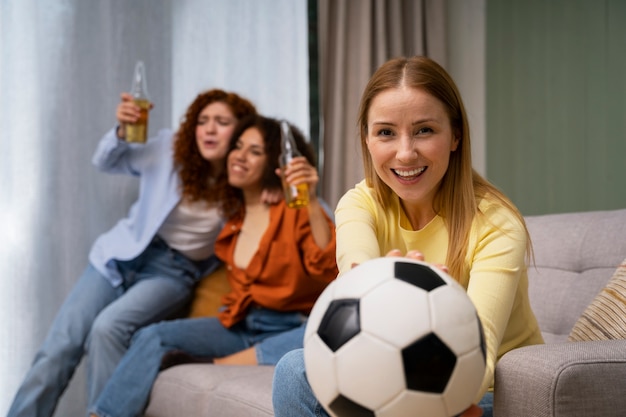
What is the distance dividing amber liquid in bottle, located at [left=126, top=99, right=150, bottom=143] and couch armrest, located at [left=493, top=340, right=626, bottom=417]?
1.93 m

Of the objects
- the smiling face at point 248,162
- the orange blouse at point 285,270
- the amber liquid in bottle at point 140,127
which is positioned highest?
the amber liquid in bottle at point 140,127

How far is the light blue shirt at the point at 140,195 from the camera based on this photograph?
2811mm

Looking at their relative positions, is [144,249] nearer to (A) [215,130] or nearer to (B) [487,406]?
(A) [215,130]

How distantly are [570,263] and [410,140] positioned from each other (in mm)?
926

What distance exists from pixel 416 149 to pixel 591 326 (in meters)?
0.62

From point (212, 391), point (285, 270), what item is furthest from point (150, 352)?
point (285, 270)

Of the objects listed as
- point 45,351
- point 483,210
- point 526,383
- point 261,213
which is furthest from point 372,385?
point 45,351

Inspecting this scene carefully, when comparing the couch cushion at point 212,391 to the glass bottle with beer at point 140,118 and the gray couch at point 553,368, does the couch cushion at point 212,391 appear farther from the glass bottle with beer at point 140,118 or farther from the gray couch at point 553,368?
the glass bottle with beer at point 140,118

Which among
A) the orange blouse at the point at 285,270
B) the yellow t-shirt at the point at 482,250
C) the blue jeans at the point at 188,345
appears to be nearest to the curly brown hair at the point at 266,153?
the orange blouse at the point at 285,270

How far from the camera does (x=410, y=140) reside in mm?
1416

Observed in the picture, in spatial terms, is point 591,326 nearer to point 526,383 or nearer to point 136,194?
point 526,383

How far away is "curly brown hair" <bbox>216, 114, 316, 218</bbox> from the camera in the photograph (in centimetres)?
272

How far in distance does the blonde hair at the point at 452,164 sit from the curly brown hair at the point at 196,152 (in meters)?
1.39

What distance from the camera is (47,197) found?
2.99 m
